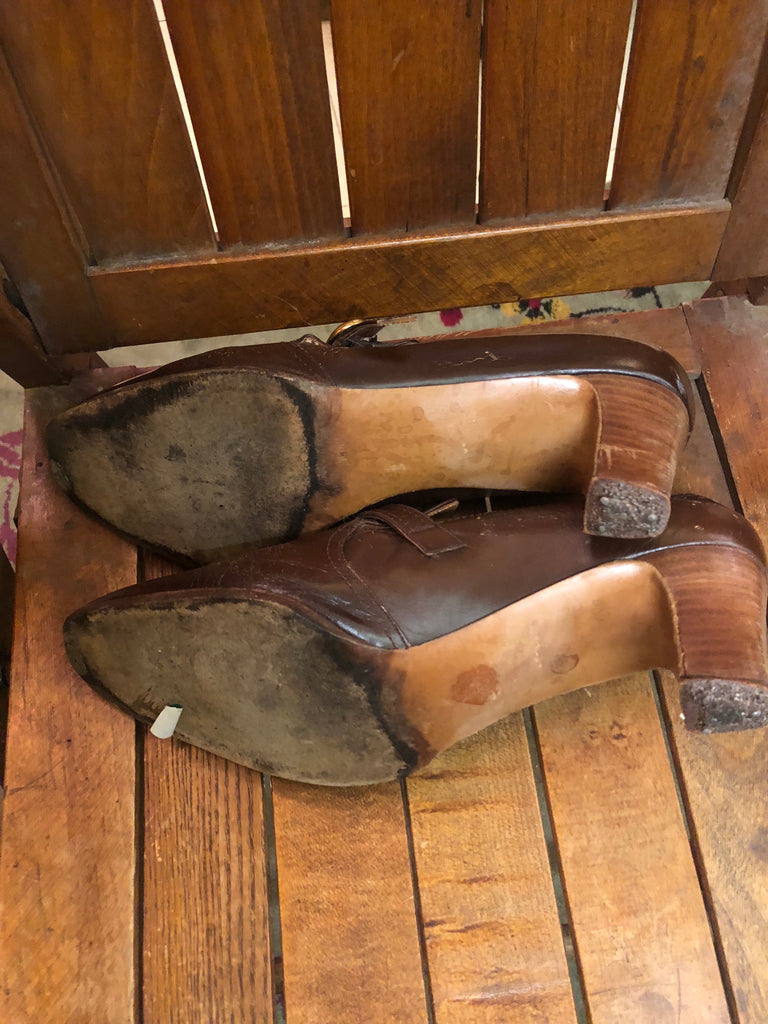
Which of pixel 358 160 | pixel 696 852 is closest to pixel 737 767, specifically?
pixel 696 852

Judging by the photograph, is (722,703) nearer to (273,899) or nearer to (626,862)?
(626,862)

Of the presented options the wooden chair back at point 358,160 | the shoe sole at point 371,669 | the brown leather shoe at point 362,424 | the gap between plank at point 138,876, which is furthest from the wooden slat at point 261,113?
the gap between plank at point 138,876

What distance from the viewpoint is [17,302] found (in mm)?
930

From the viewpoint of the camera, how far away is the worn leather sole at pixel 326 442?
2.64 ft

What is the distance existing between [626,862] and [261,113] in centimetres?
80

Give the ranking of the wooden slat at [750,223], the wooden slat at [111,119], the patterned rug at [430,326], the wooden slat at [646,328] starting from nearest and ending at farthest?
the wooden slat at [111,119], the wooden slat at [750,223], the wooden slat at [646,328], the patterned rug at [430,326]

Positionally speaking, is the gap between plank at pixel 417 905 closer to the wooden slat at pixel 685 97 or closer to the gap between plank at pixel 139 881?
the gap between plank at pixel 139 881

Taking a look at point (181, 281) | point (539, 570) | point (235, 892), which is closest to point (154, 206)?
point (181, 281)

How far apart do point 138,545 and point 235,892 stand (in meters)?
0.37

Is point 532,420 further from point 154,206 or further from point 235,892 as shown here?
point 235,892

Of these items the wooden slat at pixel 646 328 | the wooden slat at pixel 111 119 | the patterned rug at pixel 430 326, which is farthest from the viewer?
the patterned rug at pixel 430 326

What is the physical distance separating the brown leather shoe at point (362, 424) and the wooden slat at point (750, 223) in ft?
0.70

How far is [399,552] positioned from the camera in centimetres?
80

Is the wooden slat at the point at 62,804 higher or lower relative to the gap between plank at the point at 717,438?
lower
